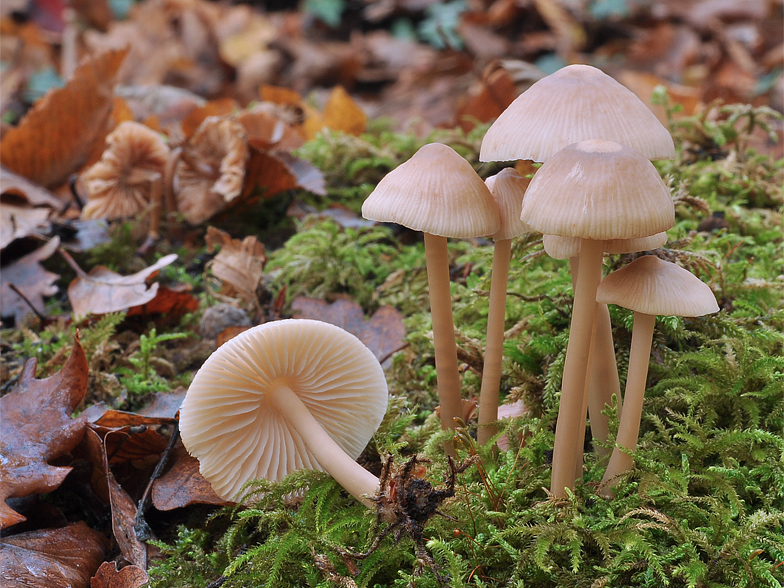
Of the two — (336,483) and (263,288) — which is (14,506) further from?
(263,288)

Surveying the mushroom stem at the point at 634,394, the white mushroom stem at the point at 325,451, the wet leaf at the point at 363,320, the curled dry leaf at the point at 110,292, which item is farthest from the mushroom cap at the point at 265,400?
the curled dry leaf at the point at 110,292

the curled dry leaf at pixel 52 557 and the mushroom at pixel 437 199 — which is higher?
the mushroom at pixel 437 199

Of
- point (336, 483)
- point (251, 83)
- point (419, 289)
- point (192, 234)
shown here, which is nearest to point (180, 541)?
point (336, 483)

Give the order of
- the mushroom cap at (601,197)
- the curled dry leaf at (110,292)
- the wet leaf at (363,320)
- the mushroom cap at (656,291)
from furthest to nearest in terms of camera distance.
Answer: the curled dry leaf at (110,292), the wet leaf at (363,320), the mushroom cap at (656,291), the mushroom cap at (601,197)

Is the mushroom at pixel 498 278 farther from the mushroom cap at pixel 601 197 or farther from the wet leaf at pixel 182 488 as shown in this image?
the wet leaf at pixel 182 488

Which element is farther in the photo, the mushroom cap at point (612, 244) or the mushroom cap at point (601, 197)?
the mushroom cap at point (612, 244)

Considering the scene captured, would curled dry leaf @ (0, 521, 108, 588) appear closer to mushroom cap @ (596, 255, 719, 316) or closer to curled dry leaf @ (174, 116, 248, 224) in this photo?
mushroom cap @ (596, 255, 719, 316)
